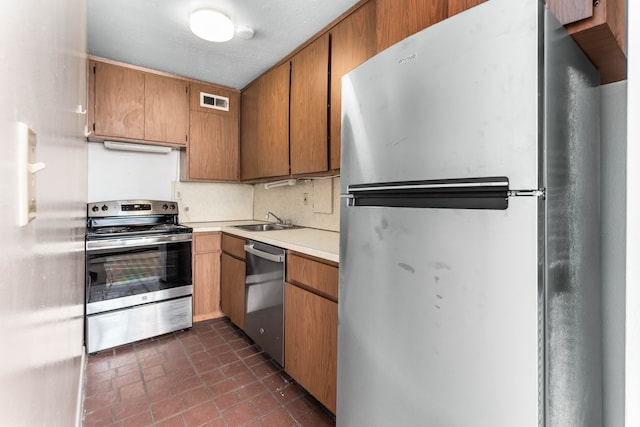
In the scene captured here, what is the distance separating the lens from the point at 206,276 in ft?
9.34

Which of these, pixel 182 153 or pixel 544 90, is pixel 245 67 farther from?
pixel 544 90

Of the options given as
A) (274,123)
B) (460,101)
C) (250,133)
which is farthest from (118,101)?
(460,101)

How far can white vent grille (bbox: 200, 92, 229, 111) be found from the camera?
3021 mm

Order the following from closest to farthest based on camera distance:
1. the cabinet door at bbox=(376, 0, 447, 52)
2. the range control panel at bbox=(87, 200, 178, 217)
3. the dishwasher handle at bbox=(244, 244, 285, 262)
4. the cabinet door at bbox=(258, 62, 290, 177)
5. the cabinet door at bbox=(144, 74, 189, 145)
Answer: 1. the cabinet door at bbox=(376, 0, 447, 52)
2. the dishwasher handle at bbox=(244, 244, 285, 262)
3. the cabinet door at bbox=(258, 62, 290, 177)
4. the range control panel at bbox=(87, 200, 178, 217)
5. the cabinet door at bbox=(144, 74, 189, 145)

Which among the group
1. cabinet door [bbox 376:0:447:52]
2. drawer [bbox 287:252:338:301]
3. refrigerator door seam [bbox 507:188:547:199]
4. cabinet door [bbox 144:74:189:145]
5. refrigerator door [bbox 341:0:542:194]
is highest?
cabinet door [bbox 144:74:189:145]

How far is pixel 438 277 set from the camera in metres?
0.88

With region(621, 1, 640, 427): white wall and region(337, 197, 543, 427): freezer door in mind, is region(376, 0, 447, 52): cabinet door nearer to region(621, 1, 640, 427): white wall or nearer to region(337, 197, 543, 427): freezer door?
region(621, 1, 640, 427): white wall

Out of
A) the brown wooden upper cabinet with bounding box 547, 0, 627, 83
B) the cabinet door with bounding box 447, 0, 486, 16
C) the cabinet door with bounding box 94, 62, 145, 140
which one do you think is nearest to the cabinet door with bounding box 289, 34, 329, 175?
the cabinet door with bounding box 447, 0, 486, 16

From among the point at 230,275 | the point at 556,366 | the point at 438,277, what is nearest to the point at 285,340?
the point at 230,275

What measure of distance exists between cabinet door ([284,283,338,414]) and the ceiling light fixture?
1.65 metres

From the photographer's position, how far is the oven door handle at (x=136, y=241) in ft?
7.31

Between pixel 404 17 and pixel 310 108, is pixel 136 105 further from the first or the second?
pixel 404 17

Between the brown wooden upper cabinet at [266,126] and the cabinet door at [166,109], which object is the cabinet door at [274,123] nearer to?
the brown wooden upper cabinet at [266,126]

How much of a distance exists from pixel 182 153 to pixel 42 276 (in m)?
2.89
